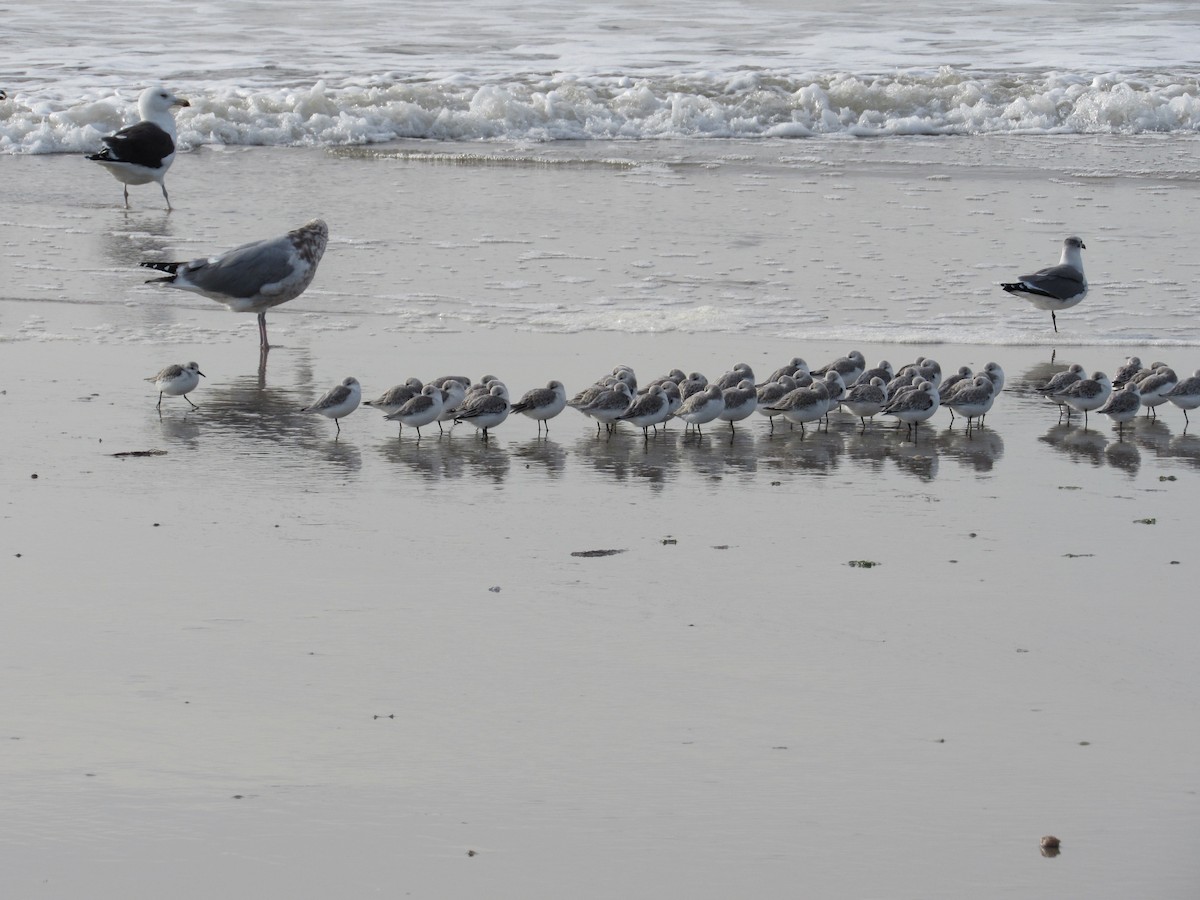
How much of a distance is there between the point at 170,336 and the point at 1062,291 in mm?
7082

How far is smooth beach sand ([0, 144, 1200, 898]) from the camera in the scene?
514 cm

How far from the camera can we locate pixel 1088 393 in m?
10.8

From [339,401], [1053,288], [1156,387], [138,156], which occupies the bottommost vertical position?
[339,401]

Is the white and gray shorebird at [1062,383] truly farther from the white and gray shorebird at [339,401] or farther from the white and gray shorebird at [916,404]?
the white and gray shorebird at [339,401]

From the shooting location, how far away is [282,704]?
6.13 meters

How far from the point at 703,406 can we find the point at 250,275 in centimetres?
451

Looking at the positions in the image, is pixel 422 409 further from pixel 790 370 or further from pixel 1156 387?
pixel 1156 387

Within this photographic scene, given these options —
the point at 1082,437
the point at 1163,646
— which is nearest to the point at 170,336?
the point at 1082,437

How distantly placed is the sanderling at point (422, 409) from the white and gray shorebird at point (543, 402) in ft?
1.56

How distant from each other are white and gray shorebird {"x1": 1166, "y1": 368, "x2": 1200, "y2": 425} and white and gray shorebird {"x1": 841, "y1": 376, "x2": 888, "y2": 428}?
1.78 meters

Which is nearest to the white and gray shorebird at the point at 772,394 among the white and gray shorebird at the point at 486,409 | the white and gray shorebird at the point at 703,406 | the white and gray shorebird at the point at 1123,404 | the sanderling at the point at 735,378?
the sanderling at the point at 735,378

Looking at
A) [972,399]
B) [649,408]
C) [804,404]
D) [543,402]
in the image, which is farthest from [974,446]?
[543,402]

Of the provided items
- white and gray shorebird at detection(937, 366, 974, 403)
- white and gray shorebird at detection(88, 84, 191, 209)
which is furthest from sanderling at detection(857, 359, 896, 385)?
white and gray shorebird at detection(88, 84, 191, 209)

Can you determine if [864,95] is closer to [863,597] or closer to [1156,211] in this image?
[1156,211]
